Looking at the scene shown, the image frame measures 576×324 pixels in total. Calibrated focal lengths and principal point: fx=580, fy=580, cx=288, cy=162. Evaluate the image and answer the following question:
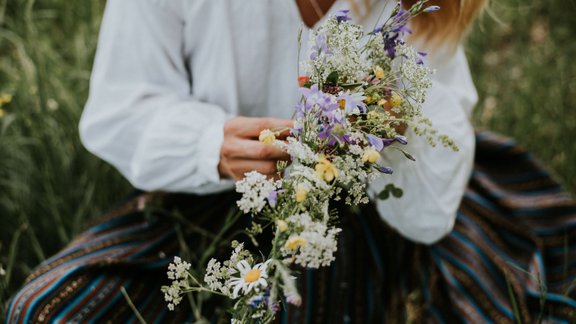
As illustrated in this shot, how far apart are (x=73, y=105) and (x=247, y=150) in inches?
43.1

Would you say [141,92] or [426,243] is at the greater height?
[141,92]

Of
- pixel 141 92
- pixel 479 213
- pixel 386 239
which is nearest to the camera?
pixel 141 92

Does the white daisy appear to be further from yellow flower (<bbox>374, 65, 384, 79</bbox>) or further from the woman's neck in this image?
the woman's neck

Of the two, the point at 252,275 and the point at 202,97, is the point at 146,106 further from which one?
the point at 252,275

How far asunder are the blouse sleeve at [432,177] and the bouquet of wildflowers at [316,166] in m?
0.47

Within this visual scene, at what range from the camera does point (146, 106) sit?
120 centimetres

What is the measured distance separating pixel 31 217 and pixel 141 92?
0.68 metres

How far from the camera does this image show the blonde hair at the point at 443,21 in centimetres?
118

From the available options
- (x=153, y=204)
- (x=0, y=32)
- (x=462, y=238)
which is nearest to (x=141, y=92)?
(x=153, y=204)

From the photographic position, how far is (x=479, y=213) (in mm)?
1604

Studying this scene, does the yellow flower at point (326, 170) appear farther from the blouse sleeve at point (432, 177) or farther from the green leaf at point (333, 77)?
the blouse sleeve at point (432, 177)

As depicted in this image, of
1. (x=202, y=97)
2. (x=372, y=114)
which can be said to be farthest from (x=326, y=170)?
(x=202, y=97)

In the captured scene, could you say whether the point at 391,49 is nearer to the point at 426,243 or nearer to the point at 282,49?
the point at 282,49

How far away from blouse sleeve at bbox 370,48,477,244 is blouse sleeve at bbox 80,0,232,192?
0.40m
